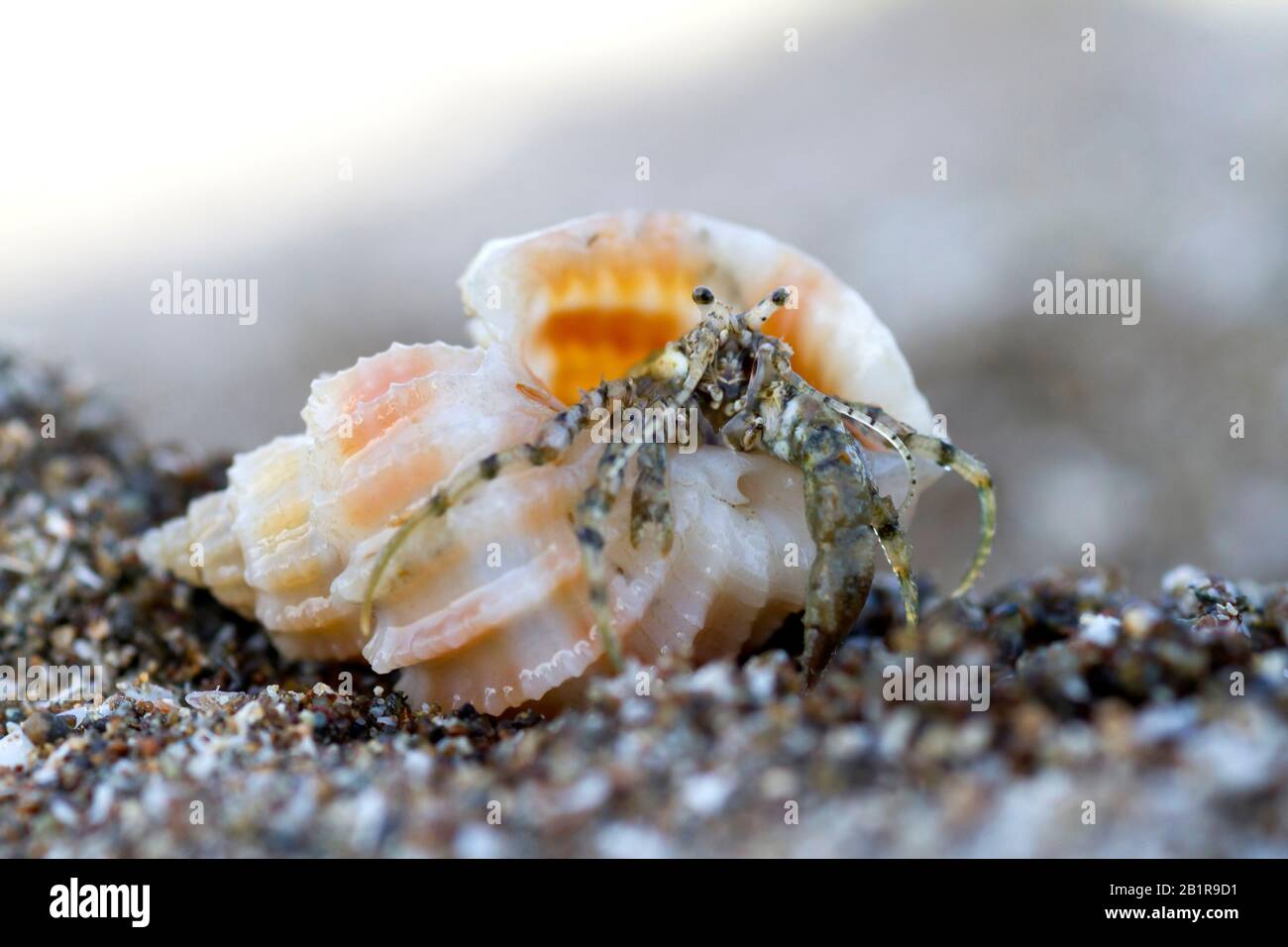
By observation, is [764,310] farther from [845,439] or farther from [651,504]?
[651,504]

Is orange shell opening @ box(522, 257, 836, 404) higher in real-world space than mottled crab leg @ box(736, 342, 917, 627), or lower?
higher

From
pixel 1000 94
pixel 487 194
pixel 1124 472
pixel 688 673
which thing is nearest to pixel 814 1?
pixel 1000 94

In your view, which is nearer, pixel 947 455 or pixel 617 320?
pixel 947 455

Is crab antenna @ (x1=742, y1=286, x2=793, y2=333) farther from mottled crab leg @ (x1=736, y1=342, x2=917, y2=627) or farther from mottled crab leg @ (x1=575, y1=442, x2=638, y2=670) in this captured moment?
mottled crab leg @ (x1=575, y1=442, x2=638, y2=670)

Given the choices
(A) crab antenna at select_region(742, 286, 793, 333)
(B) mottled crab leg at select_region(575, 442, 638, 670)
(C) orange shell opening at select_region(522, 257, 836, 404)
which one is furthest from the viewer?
(C) orange shell opening at select_region(522, 257, 836, 404)

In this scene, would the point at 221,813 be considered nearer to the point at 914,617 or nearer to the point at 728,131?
the point at 914,617

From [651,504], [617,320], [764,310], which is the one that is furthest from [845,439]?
[617,320]

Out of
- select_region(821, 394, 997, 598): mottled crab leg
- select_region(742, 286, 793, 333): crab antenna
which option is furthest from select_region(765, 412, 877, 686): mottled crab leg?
select_region(742, 286, 793, 333): crab antenna
